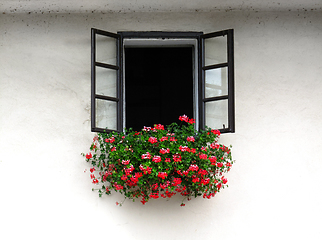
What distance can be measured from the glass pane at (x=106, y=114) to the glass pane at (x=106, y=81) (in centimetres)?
10

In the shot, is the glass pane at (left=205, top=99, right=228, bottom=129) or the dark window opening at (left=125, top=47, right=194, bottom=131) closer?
the glass pane at (left=205, top=99, right=228, bottom=129)

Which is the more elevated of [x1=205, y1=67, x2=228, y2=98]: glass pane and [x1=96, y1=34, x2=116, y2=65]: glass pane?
[x1=96, y1=34, x2=116, y2=65]: glass pane

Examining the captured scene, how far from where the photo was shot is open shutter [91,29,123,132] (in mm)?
4465

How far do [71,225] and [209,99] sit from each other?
76.0 inches

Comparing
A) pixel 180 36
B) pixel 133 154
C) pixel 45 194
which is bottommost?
pixel 45 194

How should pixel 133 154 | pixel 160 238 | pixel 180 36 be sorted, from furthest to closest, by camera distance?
pixel 180 36, pixel 160 238, pixel 133 154

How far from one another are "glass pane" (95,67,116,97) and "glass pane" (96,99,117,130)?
0.10 metres

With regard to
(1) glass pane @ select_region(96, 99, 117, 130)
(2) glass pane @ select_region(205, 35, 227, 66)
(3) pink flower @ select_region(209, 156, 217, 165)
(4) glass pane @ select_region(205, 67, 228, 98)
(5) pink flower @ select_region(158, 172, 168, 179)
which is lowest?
(5) pink flower @ select_region(158, 172, 168, 179)

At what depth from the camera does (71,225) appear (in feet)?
14.7

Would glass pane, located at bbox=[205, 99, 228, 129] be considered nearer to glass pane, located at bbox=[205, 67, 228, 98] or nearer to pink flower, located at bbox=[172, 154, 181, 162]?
glass pane, located at bbox=[205, 67, 228, 98]

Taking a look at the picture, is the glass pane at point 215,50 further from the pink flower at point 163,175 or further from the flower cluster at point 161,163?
the pink flower at point 163,175

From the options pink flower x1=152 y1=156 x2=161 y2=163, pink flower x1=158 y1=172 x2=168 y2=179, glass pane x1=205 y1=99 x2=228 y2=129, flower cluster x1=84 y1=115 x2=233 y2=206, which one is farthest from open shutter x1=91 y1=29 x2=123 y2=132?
glass pane x1=205 y1=99 x2=228 y2=129

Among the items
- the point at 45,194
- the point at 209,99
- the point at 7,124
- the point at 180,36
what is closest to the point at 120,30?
the point at 180,36

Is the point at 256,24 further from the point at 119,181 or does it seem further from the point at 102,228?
the point at 102,228
